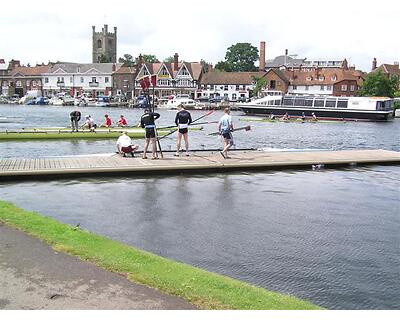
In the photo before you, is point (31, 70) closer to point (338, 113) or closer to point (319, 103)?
point (319, 103)

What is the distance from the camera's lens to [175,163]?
19.5 m

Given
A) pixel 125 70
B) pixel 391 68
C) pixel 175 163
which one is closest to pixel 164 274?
pixel 175 163

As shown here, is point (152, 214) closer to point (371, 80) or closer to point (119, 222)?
point (119, 222)

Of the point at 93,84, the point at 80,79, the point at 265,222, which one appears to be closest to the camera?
the point at 265,222

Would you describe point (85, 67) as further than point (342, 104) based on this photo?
Yes

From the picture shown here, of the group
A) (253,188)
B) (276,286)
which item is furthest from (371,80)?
(276,286)

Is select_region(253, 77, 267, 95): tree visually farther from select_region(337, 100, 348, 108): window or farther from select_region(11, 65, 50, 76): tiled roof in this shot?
select_region(11, 65, 50, 76): tiled roof

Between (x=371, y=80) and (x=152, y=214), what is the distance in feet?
360

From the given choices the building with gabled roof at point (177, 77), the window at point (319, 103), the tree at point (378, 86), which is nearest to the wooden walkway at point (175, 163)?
the window at point (319, 103)

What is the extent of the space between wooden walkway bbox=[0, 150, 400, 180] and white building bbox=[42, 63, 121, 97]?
134489mm

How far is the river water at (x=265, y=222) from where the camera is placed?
8695mm

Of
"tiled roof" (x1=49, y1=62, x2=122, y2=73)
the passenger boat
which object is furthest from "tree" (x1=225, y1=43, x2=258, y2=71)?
the passenger boat

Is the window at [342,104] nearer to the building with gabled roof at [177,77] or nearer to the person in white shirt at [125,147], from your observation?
the building with gabled roof at [177,77]

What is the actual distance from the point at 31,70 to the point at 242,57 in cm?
7394
